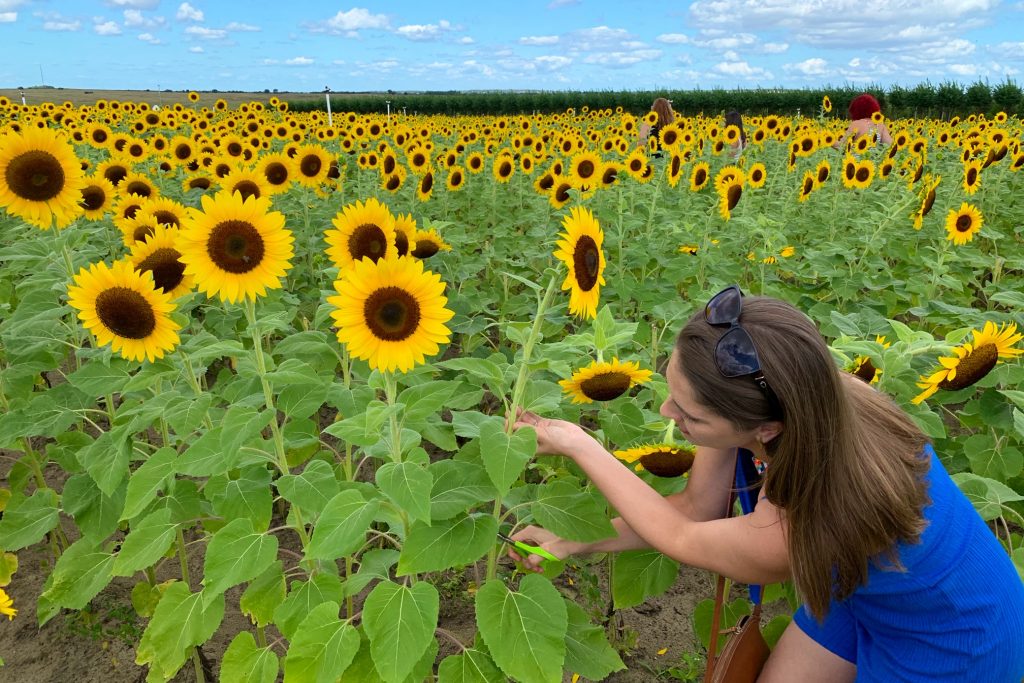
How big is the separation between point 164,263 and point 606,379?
1.54m

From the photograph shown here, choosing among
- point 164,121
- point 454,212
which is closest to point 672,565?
point 454,212

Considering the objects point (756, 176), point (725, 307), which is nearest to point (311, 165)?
point (756, 176)

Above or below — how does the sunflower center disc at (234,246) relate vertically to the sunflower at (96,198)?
above

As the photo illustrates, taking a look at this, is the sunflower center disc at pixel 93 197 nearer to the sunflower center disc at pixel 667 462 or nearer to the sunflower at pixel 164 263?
the sunflower at pixel 164 263

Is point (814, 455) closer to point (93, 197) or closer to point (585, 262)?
point (585, 262)

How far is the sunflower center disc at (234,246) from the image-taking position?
91.6 inches

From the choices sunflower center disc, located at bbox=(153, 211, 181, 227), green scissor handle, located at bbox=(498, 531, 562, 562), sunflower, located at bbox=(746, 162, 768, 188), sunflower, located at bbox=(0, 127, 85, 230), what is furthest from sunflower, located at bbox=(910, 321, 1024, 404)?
sunflower, located at bbox=(746, 162, 768, 188)

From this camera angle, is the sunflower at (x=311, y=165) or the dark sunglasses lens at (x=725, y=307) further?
the sunflower at (x=311, y=165)

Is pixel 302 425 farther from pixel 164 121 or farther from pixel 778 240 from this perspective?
pixel 164 121

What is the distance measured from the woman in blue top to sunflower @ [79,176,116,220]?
3.57 meters

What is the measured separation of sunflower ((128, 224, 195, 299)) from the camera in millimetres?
2584

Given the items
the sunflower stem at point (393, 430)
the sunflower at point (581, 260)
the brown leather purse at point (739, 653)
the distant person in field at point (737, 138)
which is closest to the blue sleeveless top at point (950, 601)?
the brown leather purse at point (739, 653)

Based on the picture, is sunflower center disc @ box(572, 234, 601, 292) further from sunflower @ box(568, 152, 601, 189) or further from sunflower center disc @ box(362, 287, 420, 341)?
sunflower @ box(568, 152, 601, 189)

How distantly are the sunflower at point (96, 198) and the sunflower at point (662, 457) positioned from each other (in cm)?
365
